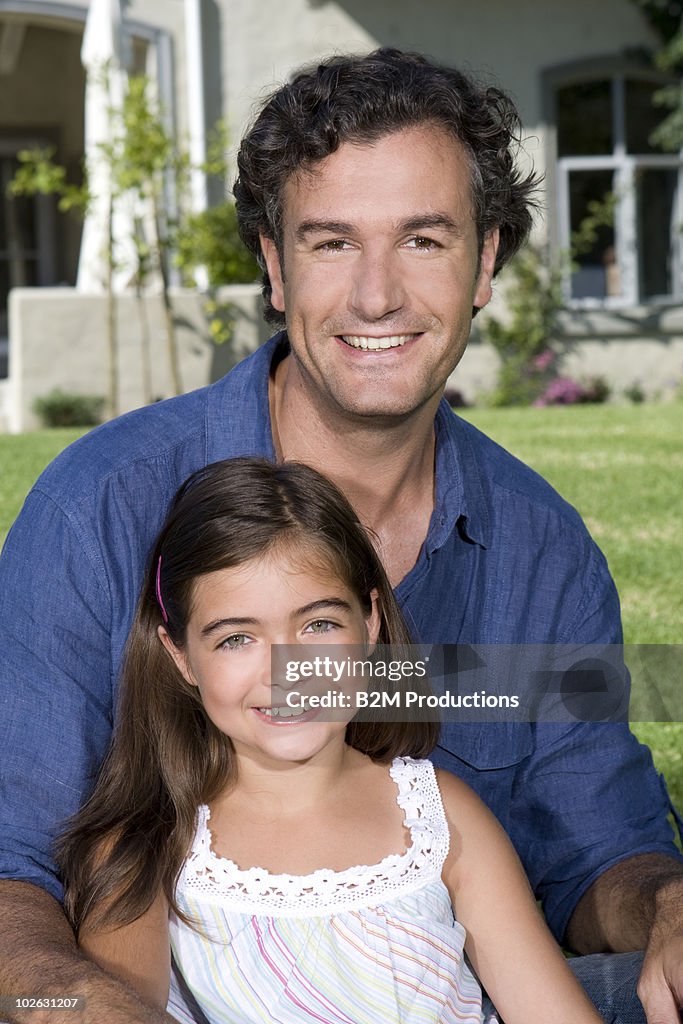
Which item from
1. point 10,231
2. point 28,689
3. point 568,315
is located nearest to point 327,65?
point 28,689

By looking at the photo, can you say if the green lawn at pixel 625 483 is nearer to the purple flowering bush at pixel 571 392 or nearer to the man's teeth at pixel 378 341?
the man's teeth at pixel 378 341

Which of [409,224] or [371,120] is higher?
[371,120]

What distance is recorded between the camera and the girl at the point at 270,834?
1.86 meters

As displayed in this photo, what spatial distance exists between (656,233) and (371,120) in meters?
11.8

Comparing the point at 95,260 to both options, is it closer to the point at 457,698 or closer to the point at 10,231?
the point at 10,231

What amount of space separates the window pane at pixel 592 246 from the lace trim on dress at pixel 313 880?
11.6m

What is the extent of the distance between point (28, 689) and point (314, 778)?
0.42 meters

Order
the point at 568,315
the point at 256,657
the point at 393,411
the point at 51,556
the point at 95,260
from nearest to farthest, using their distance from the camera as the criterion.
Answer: the point at 256,657
the point at 51,556
the point at 393,411
the point at 95,260
the point at 568,315

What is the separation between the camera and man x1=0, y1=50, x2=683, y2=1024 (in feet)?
6.88

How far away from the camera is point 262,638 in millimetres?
1894

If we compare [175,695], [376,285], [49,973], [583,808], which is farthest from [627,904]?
Result: [376,285]

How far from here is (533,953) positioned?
1.93 m

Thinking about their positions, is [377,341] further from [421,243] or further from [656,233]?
[656,233]

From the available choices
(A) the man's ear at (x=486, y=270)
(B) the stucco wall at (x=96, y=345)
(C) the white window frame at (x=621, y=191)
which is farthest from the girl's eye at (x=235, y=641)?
(C) the white window frame at (x=621, y=191)
